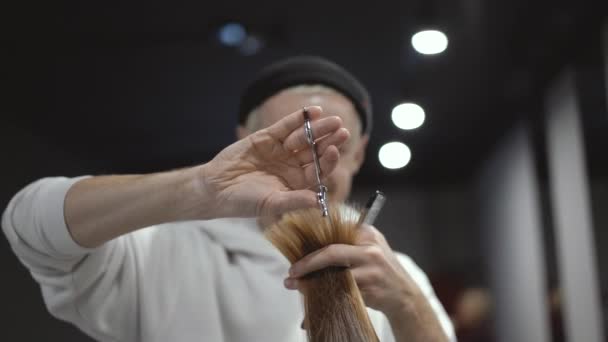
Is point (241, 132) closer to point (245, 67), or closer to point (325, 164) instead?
point (325, 164)

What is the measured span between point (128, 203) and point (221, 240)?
300 mm

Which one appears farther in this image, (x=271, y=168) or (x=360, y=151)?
(x=360, y=151)

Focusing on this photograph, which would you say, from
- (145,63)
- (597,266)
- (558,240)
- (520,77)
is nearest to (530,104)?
(520,77)

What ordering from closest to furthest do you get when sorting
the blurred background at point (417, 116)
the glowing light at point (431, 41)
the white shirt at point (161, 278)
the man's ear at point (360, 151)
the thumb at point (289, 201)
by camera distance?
1. the thumb at point (289, 201)
2. the white shirt at point (161, 278)
3. the blurred background at point (417, 116)
4. the man's ear at point (360, 151)
5. the glowing light at point (431, 41)

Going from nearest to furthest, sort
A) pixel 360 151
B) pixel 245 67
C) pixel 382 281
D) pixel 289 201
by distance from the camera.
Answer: pixel 289 201, pixel 382 281, pixel 360 151, pixel 245 67

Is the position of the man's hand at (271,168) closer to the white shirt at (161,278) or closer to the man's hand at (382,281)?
the man's hand at (382,281)

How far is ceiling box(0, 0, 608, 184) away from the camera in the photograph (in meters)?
0.97

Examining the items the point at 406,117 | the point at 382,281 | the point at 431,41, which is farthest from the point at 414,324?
the point at 431,41

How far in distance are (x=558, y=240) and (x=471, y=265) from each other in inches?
26.4

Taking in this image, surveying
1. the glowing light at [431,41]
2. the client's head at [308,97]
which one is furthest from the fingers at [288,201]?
the glowing light at [431,41]

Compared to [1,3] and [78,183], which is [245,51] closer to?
[1,3]

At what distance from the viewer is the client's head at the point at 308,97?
38.8 inches

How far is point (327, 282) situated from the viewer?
2.48ft

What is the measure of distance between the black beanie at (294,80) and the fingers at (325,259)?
339mm
